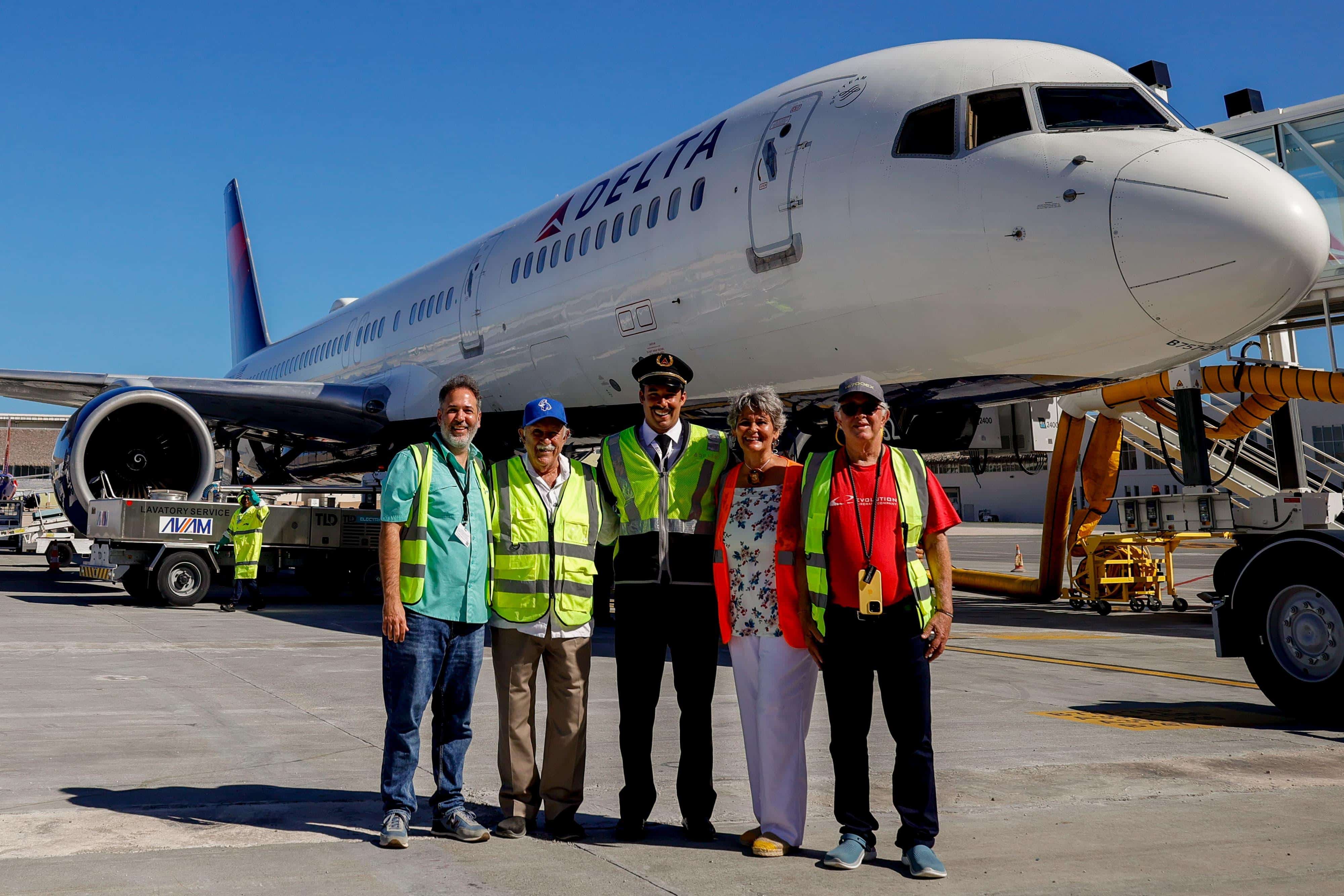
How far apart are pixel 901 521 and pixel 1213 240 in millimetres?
3451

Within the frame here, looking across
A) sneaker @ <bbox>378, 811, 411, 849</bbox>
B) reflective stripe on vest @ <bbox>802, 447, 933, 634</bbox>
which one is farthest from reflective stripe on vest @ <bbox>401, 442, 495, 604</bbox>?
reflective stripe on vest @ <bbox>802, 447, 933, 634</bbox>

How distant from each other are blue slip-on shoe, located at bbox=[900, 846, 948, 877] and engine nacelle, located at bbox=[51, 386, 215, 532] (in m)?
11.8

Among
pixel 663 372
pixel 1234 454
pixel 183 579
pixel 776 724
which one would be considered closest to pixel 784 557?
pixel 776 724

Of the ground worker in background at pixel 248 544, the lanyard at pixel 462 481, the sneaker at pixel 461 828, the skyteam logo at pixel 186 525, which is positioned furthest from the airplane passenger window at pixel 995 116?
the skyteam logo at pixel 186 525

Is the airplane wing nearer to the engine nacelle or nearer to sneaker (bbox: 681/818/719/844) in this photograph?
the engine nacelle

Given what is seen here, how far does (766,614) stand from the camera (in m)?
4.06

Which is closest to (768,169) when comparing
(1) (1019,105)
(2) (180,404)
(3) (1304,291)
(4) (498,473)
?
(1) (1019,105)

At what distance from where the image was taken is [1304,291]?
6.52 meters

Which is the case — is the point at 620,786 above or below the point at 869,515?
below

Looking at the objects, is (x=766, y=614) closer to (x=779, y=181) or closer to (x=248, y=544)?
(x=779, y=181)

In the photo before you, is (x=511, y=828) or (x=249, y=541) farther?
(x=249, y=541)

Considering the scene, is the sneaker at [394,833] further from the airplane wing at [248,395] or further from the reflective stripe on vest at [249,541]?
the airplane wing at [248,395]

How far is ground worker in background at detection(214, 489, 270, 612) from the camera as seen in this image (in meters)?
13.3

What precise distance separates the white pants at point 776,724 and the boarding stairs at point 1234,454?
12791mm
